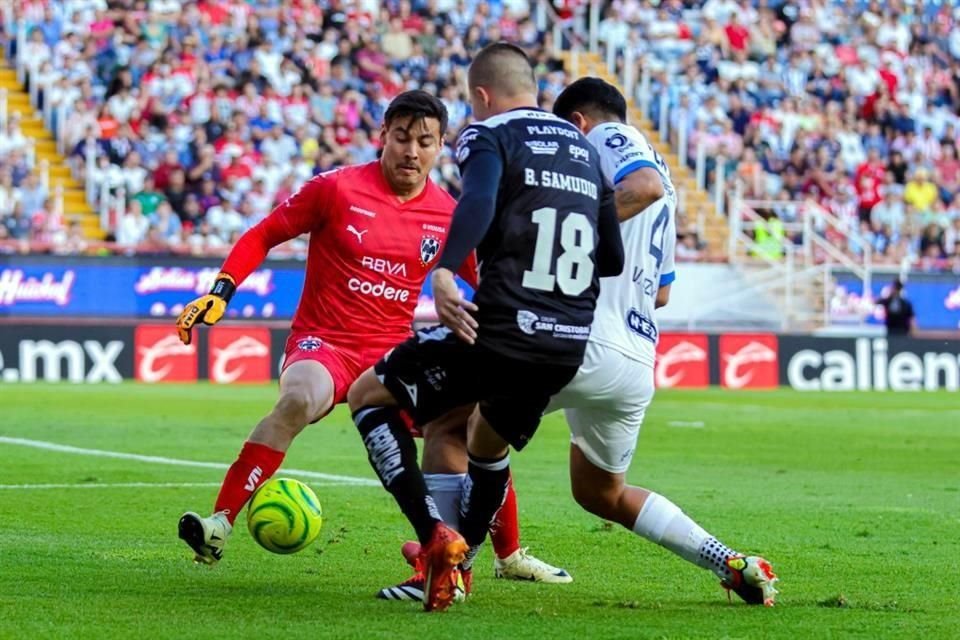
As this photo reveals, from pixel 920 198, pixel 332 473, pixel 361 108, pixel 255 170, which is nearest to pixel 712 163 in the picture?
pixel 920 198

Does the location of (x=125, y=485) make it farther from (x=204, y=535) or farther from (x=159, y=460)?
(x=204, y=535)

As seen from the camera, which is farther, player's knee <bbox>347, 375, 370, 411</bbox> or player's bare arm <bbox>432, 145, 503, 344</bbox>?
player's knee <bbox>347, 375, 370, 411</bbox>

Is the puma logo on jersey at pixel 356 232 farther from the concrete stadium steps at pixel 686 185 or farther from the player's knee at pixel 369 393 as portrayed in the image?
the concrete stadium steps at pixel 686 185

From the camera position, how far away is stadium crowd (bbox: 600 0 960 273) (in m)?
34.9

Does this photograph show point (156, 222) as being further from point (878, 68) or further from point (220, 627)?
point (220, 627)

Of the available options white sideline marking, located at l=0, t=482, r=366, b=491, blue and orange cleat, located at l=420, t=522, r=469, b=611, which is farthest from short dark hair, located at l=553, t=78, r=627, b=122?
white sideline marking, located at l=0, t=482, r=366, b=491

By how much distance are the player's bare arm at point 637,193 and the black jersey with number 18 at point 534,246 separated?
311mm

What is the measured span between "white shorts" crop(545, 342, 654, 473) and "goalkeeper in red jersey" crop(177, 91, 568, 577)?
3.71ft

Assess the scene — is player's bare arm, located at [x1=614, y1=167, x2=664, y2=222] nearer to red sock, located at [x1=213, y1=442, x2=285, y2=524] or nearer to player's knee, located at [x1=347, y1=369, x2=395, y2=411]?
player's knee, located at [x1=347, y1=369, x2=395, y2=411]

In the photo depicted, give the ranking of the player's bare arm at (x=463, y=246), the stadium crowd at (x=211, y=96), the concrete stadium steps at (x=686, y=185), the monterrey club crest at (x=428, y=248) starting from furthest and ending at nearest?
the concrete stadium steps at (x=686, y=185)
the stadium crowd at (x=211, y=96)
the monterrey club crest at (x=428, y=248)
the player's bare arm at (x=463, y=246)

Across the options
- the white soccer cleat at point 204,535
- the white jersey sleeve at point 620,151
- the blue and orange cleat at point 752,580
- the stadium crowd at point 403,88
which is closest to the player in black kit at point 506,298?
the white jersey sleeve at point 620,151

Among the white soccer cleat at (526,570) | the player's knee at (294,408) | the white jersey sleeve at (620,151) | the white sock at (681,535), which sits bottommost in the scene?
the white soccer cleat at (526,570)

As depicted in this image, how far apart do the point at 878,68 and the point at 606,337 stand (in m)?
33.7

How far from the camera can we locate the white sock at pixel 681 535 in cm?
722
